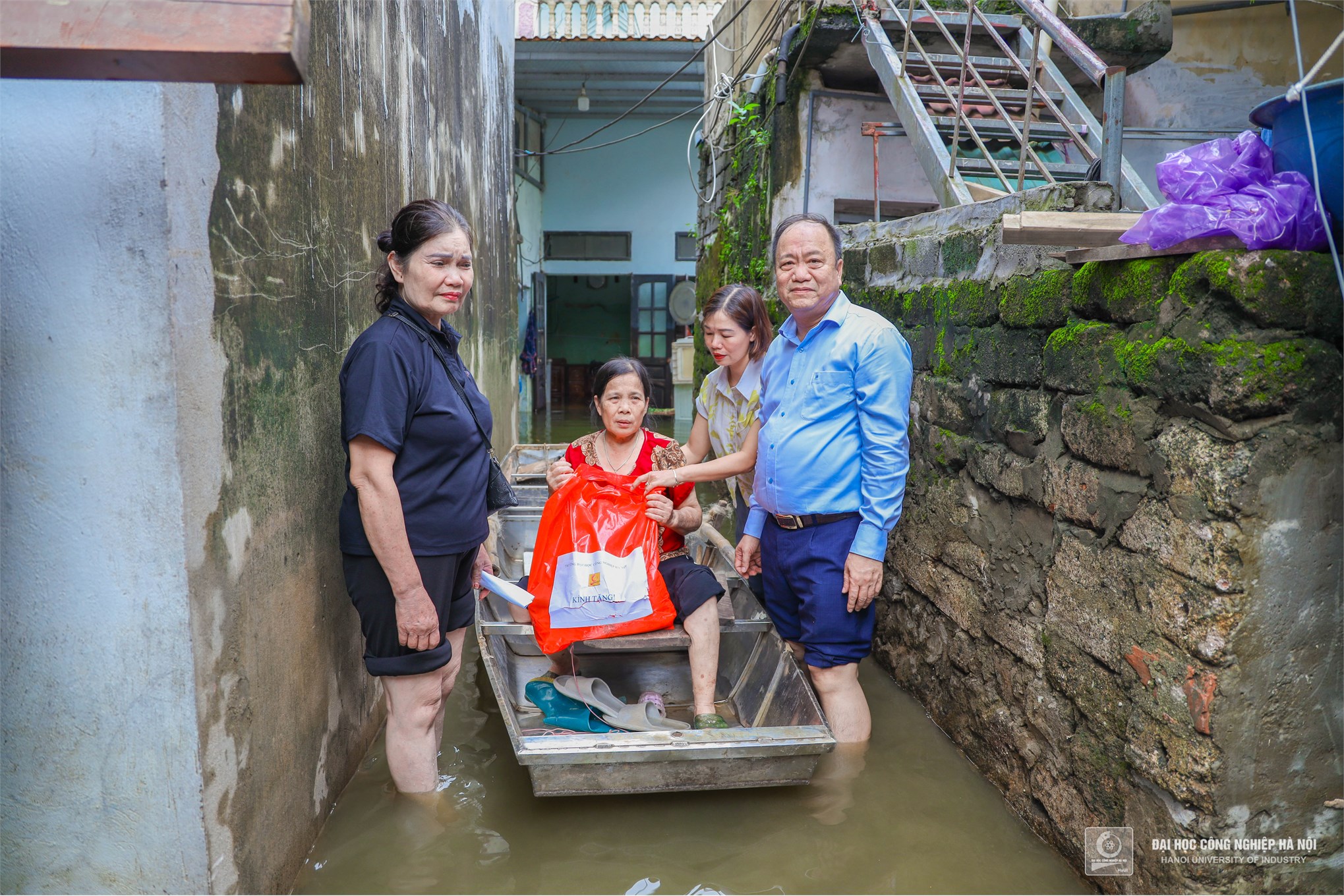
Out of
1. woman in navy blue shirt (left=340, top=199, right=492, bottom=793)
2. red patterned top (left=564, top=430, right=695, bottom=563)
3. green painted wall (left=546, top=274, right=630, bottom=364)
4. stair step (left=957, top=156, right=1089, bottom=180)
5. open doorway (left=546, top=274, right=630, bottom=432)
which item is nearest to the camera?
woman in navy blue shirt (left=340, top=199, right=492, bottom=793)

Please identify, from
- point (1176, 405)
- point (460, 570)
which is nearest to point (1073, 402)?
point (1176, 405)

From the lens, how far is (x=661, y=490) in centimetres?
329

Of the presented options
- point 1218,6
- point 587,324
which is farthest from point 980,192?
point 587,324

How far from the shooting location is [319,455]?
2.59m

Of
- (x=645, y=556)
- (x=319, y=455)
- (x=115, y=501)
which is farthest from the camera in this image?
(x=645, y=556)

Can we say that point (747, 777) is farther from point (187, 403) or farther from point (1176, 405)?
point (187, 403)

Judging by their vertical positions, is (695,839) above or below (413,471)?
below

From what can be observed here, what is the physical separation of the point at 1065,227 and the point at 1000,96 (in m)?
3.91

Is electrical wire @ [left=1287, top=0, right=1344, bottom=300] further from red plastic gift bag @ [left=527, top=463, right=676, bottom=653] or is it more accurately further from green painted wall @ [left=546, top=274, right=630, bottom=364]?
green painted wall @ [left=546, top=274, right=630, bottom=364]

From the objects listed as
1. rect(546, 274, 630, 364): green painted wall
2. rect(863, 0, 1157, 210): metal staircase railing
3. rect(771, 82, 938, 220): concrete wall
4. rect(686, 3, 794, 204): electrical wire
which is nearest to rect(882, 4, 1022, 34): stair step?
rect(863, 0, 1157, 210): metal staircase railing

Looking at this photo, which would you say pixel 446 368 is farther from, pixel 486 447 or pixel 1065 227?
pixel 1065 227

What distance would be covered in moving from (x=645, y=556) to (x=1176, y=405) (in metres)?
1.76

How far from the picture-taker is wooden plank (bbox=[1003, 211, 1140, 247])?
2.22 metres

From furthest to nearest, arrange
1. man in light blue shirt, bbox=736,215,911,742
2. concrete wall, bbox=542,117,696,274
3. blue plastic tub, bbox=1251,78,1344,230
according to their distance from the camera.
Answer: concrete wall, bbox=542,117,696,274
man in light blue shirt, bbox=736,215,911,742
blue plastic tub, bbox=1251,78,1344,230
